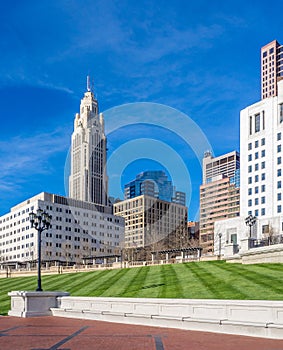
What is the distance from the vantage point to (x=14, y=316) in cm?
2952

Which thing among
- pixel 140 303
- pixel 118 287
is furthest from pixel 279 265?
pixel 140 303

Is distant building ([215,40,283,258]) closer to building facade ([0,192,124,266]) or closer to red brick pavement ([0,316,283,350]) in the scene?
building facade ([0,192,124,266])

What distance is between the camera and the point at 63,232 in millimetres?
165875

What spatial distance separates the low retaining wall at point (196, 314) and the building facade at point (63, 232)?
134794 mm

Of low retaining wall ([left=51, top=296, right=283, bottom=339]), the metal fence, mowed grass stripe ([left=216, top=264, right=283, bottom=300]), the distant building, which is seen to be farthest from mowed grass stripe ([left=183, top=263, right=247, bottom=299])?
the distant building

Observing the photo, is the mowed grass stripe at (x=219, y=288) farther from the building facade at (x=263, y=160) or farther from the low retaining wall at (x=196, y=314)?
the building facade at (x=263, y=160)

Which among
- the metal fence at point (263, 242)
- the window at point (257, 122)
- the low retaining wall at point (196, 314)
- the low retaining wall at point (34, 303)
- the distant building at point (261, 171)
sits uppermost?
the window at point (257, 122)

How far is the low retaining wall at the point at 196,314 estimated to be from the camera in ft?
54.9

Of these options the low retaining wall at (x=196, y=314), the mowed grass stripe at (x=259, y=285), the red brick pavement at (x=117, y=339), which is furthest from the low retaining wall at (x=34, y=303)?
the mowed grass stripe at (x=259, y=285)

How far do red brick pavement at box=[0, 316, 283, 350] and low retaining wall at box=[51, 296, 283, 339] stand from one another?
1.54 feet

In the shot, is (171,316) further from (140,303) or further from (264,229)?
(264,229)

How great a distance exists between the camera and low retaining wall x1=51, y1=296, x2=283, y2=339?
659 inches

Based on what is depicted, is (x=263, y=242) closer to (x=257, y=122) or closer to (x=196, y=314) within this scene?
(x=196, y=314)

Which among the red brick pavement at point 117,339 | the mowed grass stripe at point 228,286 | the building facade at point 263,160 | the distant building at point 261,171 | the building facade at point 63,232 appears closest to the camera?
the red brick pavement at point 117,339
